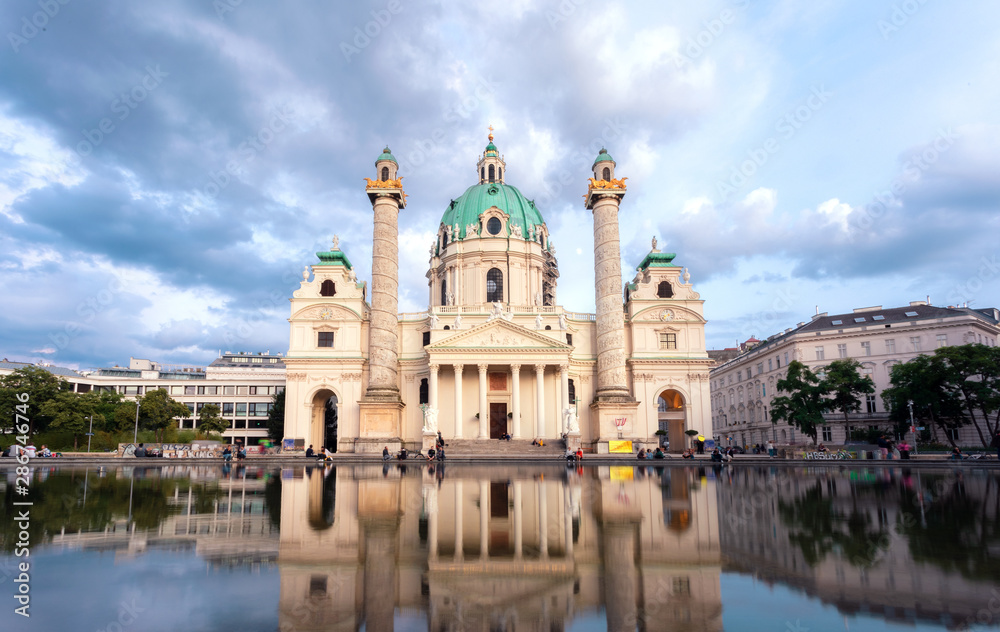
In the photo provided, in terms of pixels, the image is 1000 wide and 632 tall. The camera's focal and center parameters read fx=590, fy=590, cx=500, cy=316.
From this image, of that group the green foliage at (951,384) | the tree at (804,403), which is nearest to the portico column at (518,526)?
Result: the tree at (804,403)

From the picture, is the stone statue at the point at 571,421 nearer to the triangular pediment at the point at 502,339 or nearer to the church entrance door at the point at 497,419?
the triangular pediment at the point at 502,339

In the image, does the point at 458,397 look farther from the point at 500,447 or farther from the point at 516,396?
the point at 500,447

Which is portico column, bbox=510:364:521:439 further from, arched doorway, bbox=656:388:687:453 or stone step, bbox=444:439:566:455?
arched doorway, bbox=656:388:687:453

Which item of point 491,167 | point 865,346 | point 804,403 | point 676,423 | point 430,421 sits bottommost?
point 676,423

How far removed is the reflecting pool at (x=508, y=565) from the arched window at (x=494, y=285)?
48212 millimetres

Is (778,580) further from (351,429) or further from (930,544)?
(351,429)

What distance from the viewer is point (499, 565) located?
7.11 metres

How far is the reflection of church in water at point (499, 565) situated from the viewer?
5324 millimetres

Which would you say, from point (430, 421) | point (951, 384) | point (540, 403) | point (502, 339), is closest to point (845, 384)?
point (951, 384)

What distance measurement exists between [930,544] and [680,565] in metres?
3.88

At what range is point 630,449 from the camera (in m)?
43.3

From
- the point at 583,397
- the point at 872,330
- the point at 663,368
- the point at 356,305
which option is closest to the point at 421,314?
the point at 356,305

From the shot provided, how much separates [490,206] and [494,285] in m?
8.97

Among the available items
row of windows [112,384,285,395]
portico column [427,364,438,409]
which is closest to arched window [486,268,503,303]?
portico column [427,364,438,409]
